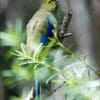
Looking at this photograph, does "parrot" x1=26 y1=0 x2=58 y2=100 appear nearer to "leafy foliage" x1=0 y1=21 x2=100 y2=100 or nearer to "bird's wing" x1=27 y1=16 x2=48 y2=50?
"bird's wing" x1=27 y1=16 x2=48 y2=50

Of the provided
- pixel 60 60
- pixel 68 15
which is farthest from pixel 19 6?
pixel 60 60

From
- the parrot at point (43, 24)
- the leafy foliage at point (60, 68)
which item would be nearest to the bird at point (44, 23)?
the parrot at point (43, 24)

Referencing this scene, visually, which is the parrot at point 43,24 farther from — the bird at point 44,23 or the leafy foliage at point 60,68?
the leafy foliage at point 60,68

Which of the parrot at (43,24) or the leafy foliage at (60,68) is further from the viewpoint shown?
the parrot at (43,24)

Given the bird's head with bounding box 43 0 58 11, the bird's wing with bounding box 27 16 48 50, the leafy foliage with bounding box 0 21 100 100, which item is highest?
the bird's head with bounding box 43 0 58 11

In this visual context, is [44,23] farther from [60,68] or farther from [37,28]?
[60,68]

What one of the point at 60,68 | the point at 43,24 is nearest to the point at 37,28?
the point at 43,24

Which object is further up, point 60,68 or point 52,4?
point 52,4

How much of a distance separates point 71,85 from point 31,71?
0.47ft

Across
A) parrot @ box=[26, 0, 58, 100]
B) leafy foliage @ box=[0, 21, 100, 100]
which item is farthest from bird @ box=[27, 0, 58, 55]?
leafy foliage @ box=[0, 21, 100, 100]

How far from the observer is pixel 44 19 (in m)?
0.81

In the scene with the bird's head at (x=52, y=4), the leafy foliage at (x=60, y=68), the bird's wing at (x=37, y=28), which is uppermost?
the bird's head at (x=52, y=4)

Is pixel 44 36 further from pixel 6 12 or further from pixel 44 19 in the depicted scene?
pixel 6 12

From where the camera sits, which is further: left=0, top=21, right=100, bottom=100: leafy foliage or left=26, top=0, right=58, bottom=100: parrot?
left=26, top=0, right=58, bottom=100: parrot
